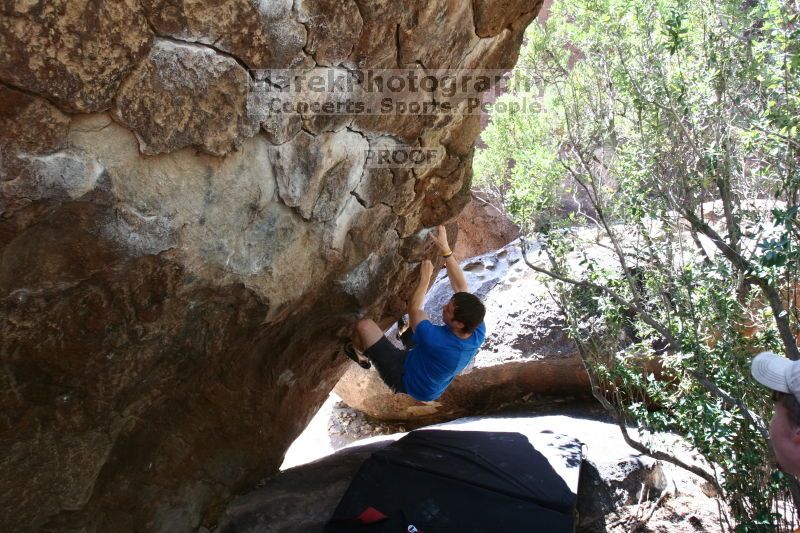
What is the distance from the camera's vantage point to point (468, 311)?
13.1 feet

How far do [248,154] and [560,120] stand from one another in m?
2.79

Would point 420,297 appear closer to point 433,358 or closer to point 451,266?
point 451,266

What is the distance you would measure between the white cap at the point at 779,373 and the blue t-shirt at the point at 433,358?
246cm

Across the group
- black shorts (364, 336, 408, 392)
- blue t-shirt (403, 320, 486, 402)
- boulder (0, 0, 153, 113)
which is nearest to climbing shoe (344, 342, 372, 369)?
black shorts (364, 336, 408, 392)

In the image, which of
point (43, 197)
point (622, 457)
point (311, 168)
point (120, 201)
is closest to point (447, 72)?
point (311, 168)

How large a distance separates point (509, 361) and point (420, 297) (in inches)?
70.0

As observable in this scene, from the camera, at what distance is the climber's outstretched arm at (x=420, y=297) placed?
4551 mm

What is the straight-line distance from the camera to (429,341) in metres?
4.11

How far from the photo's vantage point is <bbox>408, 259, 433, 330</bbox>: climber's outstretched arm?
4551 millimetres

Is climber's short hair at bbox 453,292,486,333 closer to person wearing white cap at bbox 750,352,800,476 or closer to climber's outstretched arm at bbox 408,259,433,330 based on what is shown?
climber's outstretched arm at bbox 408,259,433,330

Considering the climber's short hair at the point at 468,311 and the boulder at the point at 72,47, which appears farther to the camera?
the climber's short hair at the point at 468,311

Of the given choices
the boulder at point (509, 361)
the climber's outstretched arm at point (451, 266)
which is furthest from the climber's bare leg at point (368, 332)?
the boulder at point (509, 361)

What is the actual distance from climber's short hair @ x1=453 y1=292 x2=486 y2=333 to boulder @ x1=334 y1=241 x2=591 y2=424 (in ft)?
6.49

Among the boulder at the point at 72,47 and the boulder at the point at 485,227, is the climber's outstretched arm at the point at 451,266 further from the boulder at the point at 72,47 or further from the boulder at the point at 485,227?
the boulder at the point at 485,227
